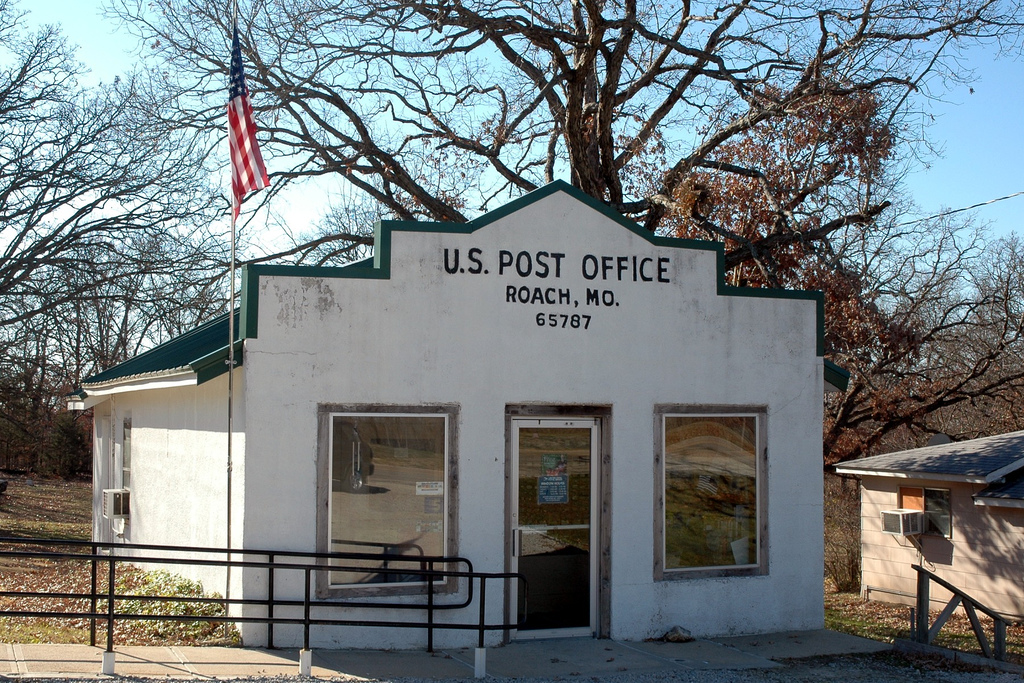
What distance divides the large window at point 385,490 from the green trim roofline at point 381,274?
1106 mm

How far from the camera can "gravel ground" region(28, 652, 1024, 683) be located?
816 cm

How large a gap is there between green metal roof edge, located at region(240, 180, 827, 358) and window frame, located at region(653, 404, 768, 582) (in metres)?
1.19

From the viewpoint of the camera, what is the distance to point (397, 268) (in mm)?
9188

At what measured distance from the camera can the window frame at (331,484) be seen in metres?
8.77

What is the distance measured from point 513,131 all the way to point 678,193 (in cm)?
451

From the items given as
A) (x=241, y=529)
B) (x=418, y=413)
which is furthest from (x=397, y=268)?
(x=241, y=529)

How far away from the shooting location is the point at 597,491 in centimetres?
977

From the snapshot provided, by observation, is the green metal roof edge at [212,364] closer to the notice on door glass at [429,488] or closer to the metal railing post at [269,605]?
the metal railing post at [269,605]

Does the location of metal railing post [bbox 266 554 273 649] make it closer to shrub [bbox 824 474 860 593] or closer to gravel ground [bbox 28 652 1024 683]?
gravel ground [bbox 28 652 1024 683]

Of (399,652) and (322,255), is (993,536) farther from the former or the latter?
(322,255)

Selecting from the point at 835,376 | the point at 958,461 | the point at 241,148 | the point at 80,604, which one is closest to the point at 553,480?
the point at 835,376

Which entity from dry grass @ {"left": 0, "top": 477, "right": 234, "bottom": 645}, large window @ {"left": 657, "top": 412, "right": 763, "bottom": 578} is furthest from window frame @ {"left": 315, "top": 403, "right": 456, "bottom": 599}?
large window @ {"left": 657, "top": 412, "right": 763, "bottom": 578}

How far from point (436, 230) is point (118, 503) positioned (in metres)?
6.49

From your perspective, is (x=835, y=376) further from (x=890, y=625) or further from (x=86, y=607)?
(x=86, y=607)
